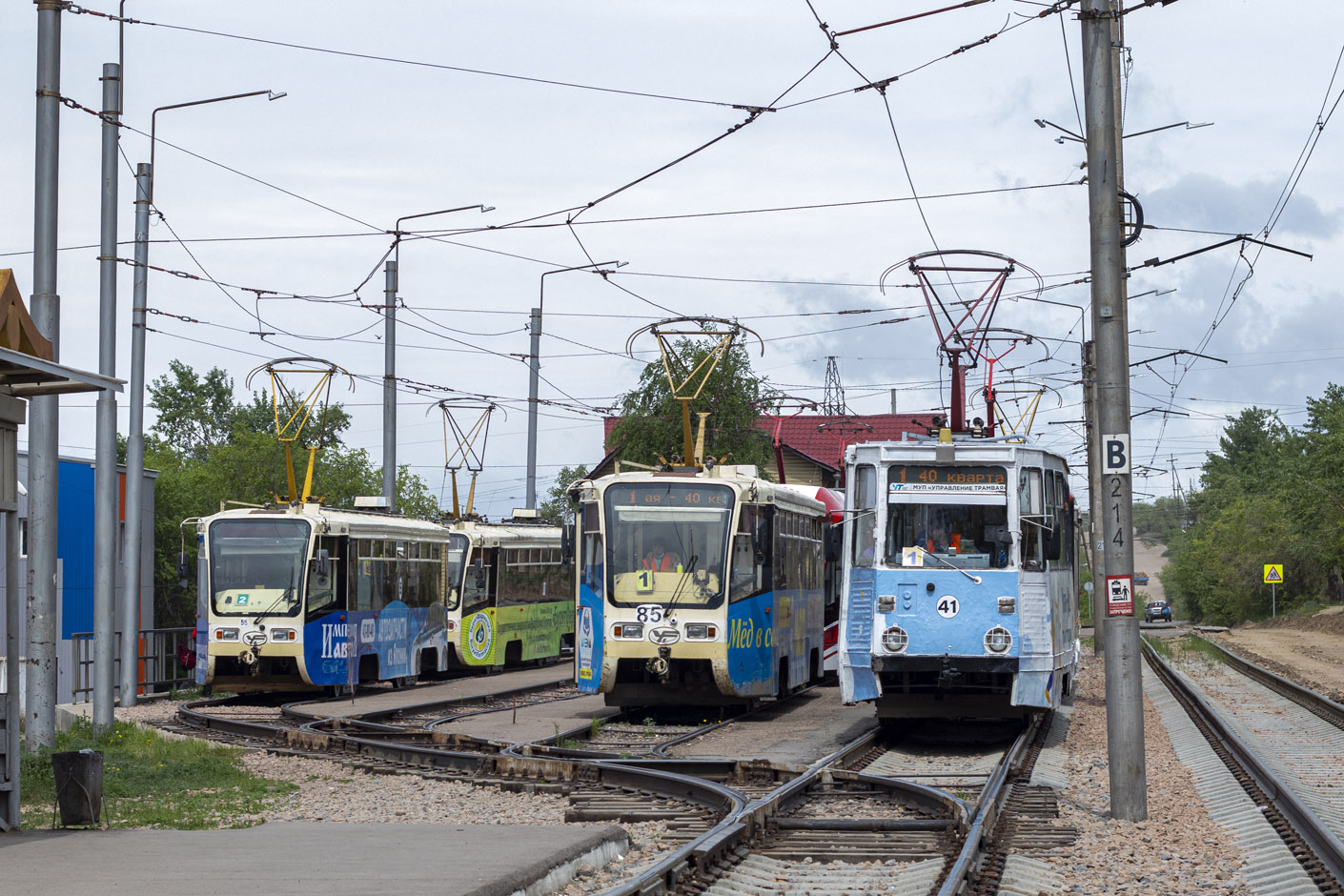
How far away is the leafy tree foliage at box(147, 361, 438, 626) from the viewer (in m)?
65.1

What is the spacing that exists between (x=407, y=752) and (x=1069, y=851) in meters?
7.83

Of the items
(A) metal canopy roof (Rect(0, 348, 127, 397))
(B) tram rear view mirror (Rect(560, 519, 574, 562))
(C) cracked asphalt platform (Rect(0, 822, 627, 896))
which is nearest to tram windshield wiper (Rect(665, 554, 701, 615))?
(B) tram rear view mirror (Rect(560, 519, 574, 562))

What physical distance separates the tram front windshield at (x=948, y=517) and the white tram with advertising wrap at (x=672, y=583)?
289 centimetres

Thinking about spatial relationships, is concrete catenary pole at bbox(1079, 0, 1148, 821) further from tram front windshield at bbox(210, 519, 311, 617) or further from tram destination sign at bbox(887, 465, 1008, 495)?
tram front windshield at bbox(210, 519, 311, 617)

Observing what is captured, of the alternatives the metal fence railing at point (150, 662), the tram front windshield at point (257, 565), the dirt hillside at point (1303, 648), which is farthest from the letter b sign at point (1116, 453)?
the metal fence railing at point (150, 662)

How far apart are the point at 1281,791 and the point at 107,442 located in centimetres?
1329

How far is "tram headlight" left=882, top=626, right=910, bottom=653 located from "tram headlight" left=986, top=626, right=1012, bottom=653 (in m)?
0.78

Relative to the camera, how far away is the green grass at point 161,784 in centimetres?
1216

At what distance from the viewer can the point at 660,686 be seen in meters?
20.1

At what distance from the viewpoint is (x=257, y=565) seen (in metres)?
24.4

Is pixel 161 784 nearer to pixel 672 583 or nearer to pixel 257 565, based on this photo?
pixel 672 583

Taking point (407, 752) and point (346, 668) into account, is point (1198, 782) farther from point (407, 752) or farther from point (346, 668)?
point (346, 668)

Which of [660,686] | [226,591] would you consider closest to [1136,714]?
[660,686]

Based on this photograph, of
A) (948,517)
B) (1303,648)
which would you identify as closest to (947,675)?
(948,517)
